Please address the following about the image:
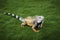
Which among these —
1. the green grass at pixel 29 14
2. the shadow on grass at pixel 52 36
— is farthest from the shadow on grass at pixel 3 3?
the shadow on grass at pixel 52 36

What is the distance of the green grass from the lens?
2.28m

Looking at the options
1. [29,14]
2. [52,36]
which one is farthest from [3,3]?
[52,36]

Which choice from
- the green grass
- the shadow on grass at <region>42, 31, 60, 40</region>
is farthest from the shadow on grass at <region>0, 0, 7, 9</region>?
the shadow on grass at <region>42, 31, 60, 40</region>

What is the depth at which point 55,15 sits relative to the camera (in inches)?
108

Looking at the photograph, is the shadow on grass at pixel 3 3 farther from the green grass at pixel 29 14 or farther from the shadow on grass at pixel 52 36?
the shadow on grass at pixel 52 36

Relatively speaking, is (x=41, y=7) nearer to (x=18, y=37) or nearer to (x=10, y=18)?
(x=10, y=18)

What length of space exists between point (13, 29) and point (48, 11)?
29.8 inches

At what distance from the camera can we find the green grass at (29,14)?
228cm

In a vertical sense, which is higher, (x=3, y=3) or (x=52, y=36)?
(x=3, y=3)

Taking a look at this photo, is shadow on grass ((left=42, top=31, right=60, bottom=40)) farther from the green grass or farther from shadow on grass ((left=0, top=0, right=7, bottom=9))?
shadow on grass ((left=0, top=0, right=7, bottom=9))

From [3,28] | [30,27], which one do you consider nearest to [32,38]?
[30,27]

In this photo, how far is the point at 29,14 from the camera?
2.74 metres

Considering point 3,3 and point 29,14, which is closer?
point 29,14

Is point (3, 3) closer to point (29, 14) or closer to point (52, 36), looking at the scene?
point (29, 14)
